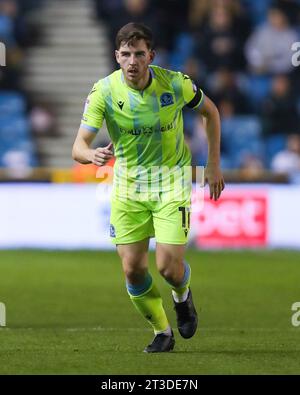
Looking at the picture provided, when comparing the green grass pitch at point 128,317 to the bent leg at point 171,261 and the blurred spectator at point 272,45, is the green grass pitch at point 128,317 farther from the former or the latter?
the blurred spectator at point 272,45

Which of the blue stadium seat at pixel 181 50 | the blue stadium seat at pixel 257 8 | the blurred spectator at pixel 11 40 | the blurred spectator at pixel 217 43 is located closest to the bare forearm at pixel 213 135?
the blurred spectator at pixel 217 43

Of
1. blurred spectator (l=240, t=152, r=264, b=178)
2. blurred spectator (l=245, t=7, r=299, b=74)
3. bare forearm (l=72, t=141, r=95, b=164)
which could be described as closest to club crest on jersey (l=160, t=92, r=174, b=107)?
bare forearm (l=72, t=141, r=95, b=164)

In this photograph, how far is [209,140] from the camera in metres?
8.48

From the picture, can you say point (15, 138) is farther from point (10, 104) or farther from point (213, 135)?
point (213, 135)

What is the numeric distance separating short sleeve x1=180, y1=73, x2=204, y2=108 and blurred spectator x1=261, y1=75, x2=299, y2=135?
37.4 ft

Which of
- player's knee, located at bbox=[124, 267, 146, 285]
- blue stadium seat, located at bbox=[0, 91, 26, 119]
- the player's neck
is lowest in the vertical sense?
blue stadium seat, located at bbox=[0, 91, 26, 119]

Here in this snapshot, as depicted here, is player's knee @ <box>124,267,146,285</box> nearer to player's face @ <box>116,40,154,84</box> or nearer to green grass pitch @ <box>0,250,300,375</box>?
green grass pitch @ <box>0,250,300,375</box>

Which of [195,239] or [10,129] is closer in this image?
[195,239]

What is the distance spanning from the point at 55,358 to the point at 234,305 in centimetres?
438

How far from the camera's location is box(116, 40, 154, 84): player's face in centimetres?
791

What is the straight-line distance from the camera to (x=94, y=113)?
8.20 m

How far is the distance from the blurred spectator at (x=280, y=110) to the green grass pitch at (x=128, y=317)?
3363mm

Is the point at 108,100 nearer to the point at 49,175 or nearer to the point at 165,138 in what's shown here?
the point at 165,138
